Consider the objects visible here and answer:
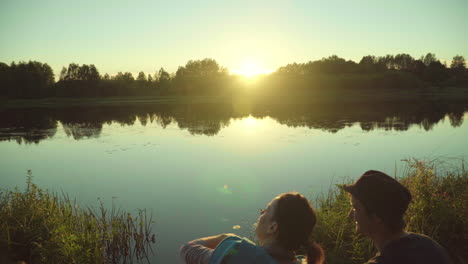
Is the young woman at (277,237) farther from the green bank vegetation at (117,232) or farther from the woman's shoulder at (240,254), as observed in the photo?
the green bank vegetation at (117,232)

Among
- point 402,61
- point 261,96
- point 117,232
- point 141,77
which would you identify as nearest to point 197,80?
point 261,96

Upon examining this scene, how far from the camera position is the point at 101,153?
48.9 feet

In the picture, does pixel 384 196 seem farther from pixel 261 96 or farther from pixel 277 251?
pixel 261 96

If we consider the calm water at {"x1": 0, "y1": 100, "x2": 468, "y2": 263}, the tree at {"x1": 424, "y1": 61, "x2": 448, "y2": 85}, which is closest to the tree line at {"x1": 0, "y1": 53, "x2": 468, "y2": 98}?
the tree at {"x1": 424, "y1": 61, "x2": 448, "y2": 85}

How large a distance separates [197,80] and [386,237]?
65165 millimetres

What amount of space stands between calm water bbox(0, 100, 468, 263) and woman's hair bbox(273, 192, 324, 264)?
467cm

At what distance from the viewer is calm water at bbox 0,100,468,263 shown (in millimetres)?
8141

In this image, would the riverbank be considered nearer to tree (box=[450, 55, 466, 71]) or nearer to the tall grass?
tree (box=[450, 55, 466, 71])

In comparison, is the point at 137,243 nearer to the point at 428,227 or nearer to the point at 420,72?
the point at 428,227

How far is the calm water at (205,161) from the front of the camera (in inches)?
320

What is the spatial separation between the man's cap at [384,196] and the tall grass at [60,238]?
13.7 ft

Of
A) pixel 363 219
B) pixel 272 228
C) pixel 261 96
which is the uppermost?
pixel 261 96

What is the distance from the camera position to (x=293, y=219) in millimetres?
1644

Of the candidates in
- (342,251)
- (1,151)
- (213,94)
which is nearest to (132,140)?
(1,151)
